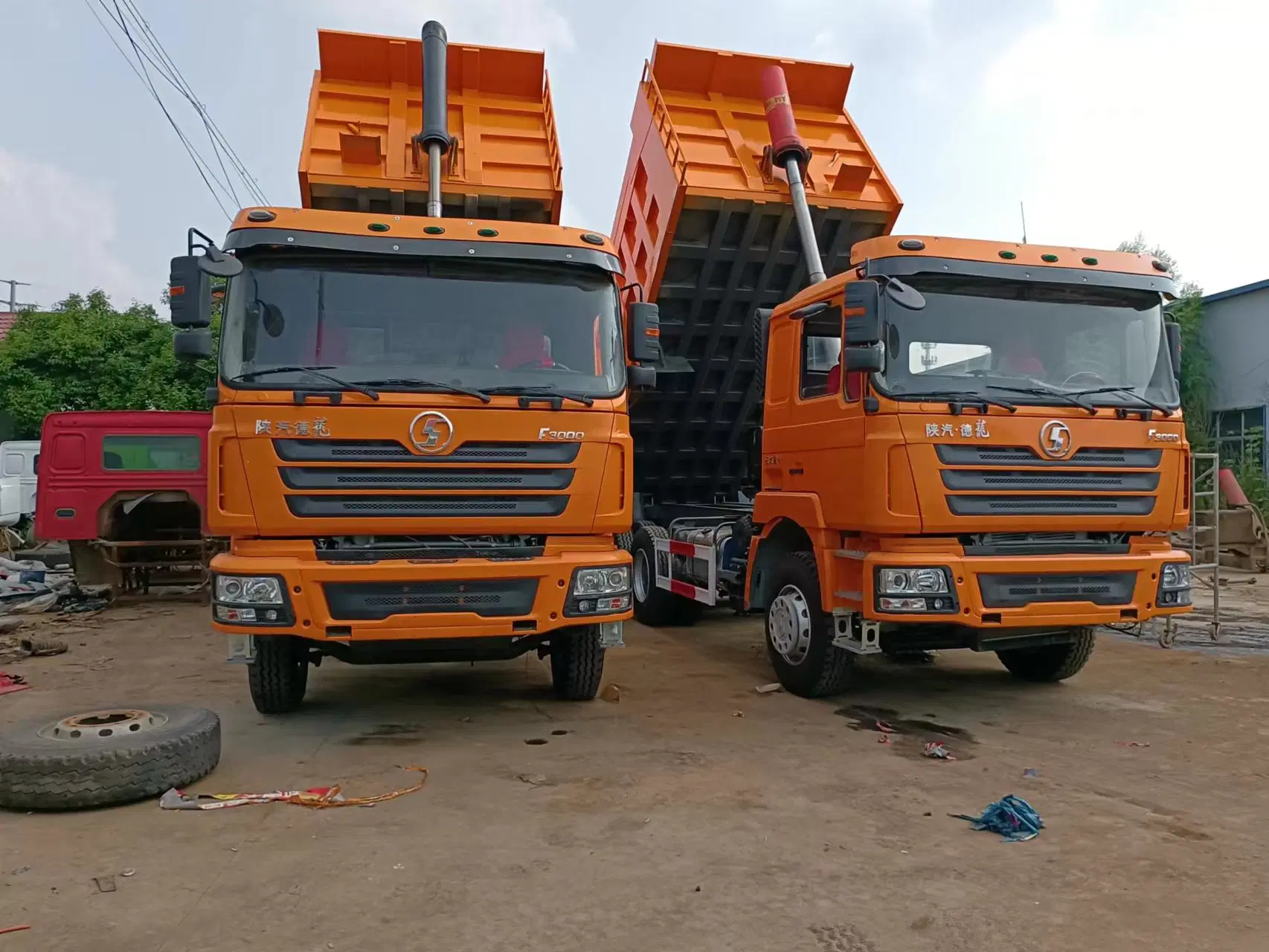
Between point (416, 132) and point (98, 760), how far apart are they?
556cm

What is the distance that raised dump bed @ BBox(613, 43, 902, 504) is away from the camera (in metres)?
7.51


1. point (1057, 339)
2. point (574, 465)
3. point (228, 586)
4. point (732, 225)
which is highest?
point (732, 225)

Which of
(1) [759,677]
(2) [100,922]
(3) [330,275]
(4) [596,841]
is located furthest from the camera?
(1) [759,677]

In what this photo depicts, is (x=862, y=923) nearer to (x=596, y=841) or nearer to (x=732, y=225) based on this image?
(x=596, y=841)

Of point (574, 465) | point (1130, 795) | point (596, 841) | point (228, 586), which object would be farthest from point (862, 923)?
point (228, 586)

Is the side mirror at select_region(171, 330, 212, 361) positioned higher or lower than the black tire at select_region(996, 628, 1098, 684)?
higher

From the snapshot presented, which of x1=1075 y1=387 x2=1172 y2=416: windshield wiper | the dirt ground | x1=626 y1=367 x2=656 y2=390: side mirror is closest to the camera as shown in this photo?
the dirt ground

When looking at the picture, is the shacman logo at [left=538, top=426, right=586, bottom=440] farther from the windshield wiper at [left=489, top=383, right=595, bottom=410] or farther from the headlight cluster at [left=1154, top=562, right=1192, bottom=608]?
the headlight cluster at [left=1154, top=562, right=1192, bottom=608]

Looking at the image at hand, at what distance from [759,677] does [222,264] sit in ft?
14.7

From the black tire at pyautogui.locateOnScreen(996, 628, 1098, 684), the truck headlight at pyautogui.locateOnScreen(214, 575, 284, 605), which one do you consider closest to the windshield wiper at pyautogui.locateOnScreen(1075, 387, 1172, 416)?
the black tire at pyautogui.locateOnScreen(996, 628, 1098, 684)

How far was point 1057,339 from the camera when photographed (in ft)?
19.0

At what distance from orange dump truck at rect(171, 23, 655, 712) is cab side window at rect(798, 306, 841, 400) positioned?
1.20m

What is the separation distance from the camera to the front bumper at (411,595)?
484 centimetres

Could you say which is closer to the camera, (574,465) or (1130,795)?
(1130,795)
